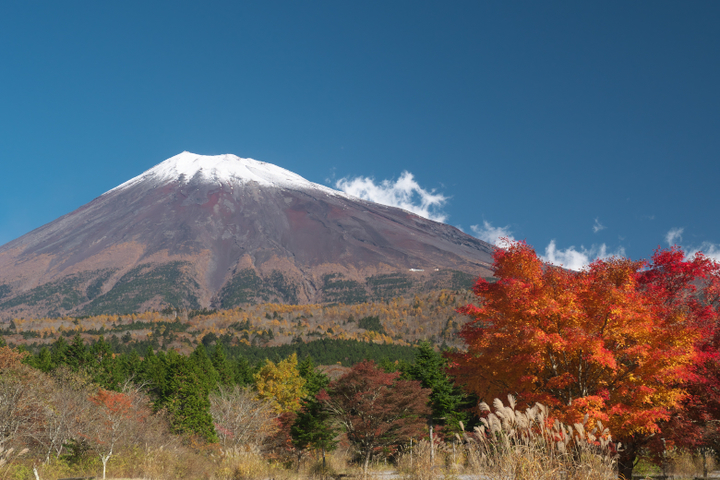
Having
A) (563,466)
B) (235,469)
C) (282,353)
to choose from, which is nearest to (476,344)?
(563,466)

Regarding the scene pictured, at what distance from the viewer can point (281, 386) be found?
65.3 metres

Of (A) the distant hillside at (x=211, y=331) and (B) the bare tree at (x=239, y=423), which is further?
(A) the distant hillside at (x=211, y=331)

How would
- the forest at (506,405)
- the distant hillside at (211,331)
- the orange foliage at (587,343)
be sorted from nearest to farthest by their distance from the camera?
the forest at (506,405) → the orange foliage at (587,343) → the distant hillside at (211,331)

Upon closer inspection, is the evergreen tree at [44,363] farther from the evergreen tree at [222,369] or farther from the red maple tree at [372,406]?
the red maple tree at [372,406]

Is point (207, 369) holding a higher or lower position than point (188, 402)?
higher

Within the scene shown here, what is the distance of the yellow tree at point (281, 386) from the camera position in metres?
64.0

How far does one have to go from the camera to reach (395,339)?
191 meters

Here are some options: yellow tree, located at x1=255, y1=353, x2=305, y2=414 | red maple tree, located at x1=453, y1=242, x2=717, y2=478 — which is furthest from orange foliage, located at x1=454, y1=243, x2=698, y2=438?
yellow tree, located at x1=255, y1=353, x2=305, y2=414

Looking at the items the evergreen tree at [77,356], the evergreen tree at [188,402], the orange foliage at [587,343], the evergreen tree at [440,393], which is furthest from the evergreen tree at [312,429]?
the evergreen tree at [77,356]

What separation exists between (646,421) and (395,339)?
179394 millimetres

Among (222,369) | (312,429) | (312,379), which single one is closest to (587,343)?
(312,429)

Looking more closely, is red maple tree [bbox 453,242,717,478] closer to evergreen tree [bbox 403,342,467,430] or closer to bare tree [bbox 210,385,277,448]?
evergreen tree [bbox 403,342,467,430]

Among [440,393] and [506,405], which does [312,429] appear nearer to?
[440,393]

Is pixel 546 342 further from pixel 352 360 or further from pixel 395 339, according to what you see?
pixel 395 339
